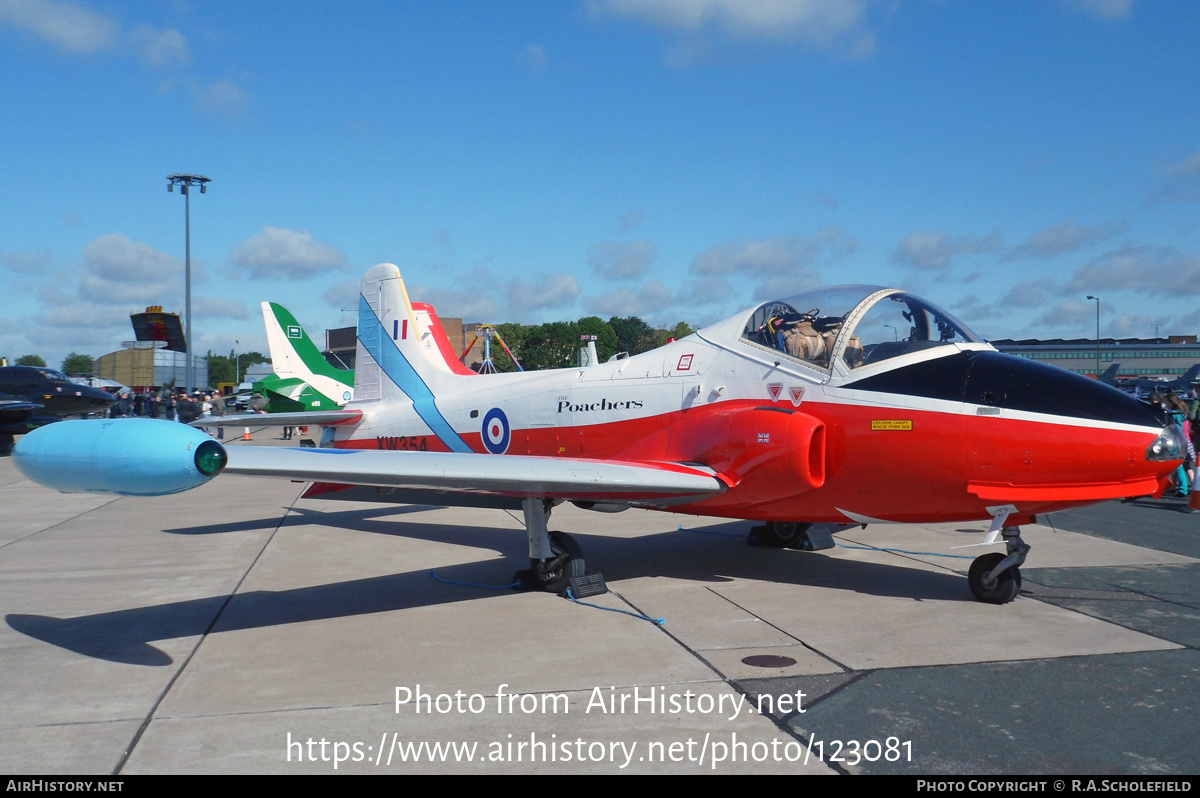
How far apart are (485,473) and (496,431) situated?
3.26 metres

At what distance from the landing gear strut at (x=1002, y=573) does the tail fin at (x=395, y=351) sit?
6432 mm

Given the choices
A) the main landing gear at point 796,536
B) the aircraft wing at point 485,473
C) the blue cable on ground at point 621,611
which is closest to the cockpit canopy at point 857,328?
the aircraft wing at point 485,473

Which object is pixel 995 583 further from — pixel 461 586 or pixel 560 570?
pixel 461 586

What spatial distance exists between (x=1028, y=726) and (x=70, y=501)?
1594 cm

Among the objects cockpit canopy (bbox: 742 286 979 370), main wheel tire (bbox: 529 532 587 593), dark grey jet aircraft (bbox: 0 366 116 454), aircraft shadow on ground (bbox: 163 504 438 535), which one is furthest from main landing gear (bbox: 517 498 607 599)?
dark grey jet aircraft (bbox: 0 366 116 454)

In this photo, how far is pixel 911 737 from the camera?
4062mm

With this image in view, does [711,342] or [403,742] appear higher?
[711,342]

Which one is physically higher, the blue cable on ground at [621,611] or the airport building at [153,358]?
the airport building at [153,358]

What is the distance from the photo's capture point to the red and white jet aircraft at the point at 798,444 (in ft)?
18.4

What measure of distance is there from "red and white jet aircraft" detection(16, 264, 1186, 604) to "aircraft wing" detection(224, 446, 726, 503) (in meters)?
0.02

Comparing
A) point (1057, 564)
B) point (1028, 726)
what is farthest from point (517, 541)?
point (1028, 726)

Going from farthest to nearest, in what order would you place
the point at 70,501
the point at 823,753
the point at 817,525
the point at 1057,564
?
the point at 70,501 < the point at 817,525 < the point at 1057,564 < the point at 823,753

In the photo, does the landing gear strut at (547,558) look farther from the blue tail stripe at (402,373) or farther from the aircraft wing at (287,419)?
the aircraft wing at (287,419)

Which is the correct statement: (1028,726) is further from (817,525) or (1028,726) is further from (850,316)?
(817,525)
